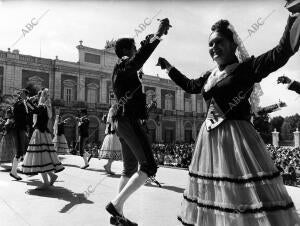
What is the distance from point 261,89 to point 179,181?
11.9ft

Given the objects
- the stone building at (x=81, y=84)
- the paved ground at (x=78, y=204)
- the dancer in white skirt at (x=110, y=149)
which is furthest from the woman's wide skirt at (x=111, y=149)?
the stone building at (x=81, y=84)

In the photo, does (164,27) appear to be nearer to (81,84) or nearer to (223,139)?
(223,139)

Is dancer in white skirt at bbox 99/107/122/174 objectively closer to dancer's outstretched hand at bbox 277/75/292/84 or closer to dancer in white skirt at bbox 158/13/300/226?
dancer's outstretched hand at bbox 277/75/292/84

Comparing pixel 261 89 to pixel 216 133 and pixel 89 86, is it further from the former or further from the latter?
pixel 89 86

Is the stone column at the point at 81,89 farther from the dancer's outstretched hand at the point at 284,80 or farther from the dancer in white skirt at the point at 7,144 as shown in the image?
the dancer's outstretched hand at the point at 284,80

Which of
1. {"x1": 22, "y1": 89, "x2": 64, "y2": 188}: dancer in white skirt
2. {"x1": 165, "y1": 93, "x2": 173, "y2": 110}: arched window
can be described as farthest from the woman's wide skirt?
{"x1": 165, "y1": 93, "x2": 173, "y2": 110}: arched window

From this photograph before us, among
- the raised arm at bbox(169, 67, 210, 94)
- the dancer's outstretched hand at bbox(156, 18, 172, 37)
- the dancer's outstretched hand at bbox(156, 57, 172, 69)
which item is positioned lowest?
the raised arm at bbox(169, 67, 210, 94)

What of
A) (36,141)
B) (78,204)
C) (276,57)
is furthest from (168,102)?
(276,57)

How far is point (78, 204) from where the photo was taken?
3764 millimetres

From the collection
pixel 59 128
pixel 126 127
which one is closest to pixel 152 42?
pixel 126 127

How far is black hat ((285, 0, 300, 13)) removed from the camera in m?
1.79

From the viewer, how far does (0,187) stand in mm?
5105

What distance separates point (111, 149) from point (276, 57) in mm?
5935

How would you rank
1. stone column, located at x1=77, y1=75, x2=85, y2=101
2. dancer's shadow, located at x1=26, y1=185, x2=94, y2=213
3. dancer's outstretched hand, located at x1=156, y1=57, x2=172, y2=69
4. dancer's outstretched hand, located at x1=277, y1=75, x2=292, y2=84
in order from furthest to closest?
stone column, located at x1=77, y1=75, x2=85, y2=101 < dancer's shadow, located at x1=26, y1=185, x2=94, y2=213 < dancer's outstretched hand, located at x1=156, y1=57, x2=172, y2=69 < dancer's outstretched hand, located at x1=277, y1=75, x2=292, y2=84
